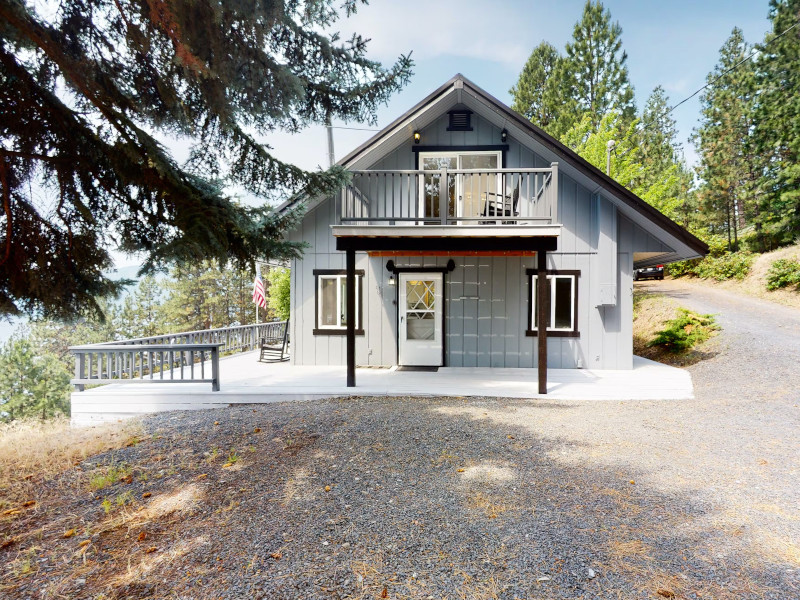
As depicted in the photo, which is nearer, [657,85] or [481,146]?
[481,146]

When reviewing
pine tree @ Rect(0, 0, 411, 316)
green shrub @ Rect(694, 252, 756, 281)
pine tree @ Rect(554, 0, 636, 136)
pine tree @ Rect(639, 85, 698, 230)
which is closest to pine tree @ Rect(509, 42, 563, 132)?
pine tree @ Rect(554, 0, 636, 136)

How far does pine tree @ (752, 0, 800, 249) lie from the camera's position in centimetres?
1720

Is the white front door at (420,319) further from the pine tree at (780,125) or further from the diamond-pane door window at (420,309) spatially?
the pine tree at (780,125)

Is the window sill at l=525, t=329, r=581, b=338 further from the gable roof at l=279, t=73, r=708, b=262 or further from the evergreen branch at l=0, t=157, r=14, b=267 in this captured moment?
the evergreen branch at l=0, t=157, r=14, b=267

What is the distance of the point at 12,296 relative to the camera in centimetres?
359

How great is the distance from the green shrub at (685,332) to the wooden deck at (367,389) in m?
2.76

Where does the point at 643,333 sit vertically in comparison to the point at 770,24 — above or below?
below

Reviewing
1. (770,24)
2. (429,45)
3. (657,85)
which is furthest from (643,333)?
(657,85)

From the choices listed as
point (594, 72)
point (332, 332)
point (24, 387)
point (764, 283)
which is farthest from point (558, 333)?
point (24, 387)

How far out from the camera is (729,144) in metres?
22.9

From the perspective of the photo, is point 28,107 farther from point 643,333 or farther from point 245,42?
point 643,333

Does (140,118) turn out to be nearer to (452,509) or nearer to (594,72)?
(452,509)

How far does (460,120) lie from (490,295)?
384 centimetres

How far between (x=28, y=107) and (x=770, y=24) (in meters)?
26.9
